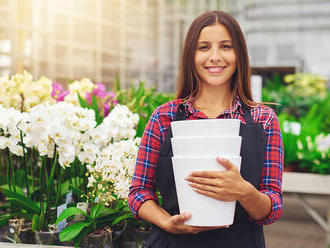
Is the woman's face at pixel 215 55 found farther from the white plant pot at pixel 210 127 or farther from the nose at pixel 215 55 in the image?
the white plant pot at pixel 210 127

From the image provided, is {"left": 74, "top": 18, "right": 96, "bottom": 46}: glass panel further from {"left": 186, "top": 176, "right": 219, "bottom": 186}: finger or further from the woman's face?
{"left": 186, "top": 176, "right": 219, "bottom": 186}: finger

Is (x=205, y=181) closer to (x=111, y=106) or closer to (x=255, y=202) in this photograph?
(x=255, y=202)

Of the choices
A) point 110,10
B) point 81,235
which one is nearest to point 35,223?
point 81,235

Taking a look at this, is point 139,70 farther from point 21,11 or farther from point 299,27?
point 299,27

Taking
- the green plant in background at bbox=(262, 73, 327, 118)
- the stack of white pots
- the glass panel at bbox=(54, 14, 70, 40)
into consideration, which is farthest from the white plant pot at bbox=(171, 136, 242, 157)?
the glass panel at bbox=(54, 14, 70, 40)

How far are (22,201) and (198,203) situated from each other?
91 centimetres

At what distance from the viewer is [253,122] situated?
1.09 meters

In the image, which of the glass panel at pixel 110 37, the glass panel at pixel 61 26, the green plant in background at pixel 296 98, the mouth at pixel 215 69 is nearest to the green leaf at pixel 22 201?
the mouth at pixel 215 69

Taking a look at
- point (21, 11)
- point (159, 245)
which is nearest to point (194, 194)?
point (159, 245)

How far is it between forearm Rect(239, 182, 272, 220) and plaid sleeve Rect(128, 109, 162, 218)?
25 centimetres

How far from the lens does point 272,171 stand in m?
1.05

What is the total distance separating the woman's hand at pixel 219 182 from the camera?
0.87 metres

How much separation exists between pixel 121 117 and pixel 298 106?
3.61 metres

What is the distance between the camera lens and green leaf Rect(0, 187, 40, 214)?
1564 mm
